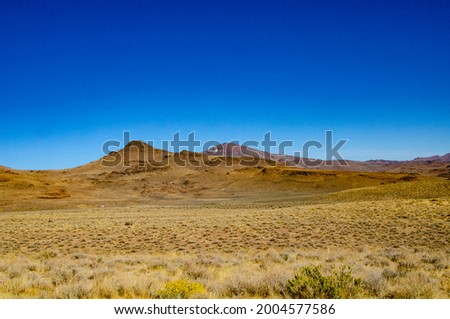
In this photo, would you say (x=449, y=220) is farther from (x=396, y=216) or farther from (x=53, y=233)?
(x=53, y=233)

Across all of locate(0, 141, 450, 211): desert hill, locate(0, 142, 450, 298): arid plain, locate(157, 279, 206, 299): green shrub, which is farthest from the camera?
locate(0, 141, 450, 211): desert hill

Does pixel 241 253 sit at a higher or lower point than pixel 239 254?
lower

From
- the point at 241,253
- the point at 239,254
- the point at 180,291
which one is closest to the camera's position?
the point at 180,291

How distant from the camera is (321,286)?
6336 mm

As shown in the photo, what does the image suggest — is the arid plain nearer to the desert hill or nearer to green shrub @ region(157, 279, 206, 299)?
green shrub @ region(157, 279, 206, 299)

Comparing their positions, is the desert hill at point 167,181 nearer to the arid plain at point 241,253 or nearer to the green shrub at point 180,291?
the arid plain at point 241,253

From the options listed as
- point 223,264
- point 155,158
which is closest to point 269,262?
point 223,264

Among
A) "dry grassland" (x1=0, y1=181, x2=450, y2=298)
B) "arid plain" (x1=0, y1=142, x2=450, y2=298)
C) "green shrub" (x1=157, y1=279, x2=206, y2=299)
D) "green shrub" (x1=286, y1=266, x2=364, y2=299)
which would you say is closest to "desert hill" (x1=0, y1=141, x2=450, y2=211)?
"arid plain" (x1=0, y1=142, x2=450, y2=298)

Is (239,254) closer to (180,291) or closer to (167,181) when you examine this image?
(180,291)

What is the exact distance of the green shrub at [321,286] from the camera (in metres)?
6.26

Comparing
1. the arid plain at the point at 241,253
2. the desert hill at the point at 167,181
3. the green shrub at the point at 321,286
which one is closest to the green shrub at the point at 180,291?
the arid plain at the point at 241,253

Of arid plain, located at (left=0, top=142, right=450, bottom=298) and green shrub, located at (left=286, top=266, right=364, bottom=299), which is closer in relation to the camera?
green shrub, located at (left=286, top=266, right=364, bottom=299)

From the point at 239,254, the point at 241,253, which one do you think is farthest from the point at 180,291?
the point at 241,253

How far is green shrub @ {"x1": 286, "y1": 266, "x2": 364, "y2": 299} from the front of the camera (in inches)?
247
